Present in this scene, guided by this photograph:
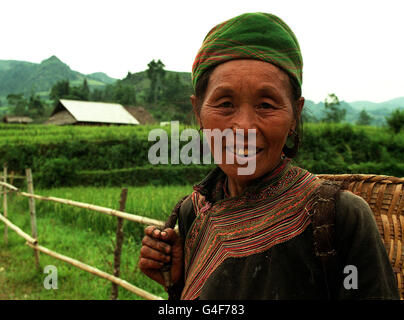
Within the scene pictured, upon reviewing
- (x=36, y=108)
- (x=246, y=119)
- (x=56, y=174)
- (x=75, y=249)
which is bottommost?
(x=75, y=249)

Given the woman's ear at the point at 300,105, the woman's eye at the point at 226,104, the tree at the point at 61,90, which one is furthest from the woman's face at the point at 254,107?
the tree at the point at 61,90

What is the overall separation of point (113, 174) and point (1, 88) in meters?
202

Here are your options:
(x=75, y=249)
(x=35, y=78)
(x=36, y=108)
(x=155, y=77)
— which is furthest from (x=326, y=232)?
(x=35, y=78)

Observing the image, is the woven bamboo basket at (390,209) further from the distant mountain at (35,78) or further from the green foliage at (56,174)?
Result: the distant mountain at (35,78)

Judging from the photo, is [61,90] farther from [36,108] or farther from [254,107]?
[254,107]

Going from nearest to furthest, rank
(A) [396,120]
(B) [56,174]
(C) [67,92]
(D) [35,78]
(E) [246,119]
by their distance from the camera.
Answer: (E) [246,119], (B) [56,174], (A) [396,120], (C) [67,92], (D) [35,78]

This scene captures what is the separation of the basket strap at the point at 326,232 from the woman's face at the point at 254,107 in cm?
23

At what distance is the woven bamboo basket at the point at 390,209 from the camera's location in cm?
127

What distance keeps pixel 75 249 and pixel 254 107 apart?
244 inches

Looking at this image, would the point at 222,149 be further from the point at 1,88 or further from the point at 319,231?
the point at 1,88

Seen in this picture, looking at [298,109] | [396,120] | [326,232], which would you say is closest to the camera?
[326,232]

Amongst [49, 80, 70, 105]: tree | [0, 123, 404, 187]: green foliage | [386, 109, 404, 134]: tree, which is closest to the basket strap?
[0, 123, 404, 187]: green foliage

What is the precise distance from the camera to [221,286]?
3.66 ft

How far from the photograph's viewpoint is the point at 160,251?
1.43m
